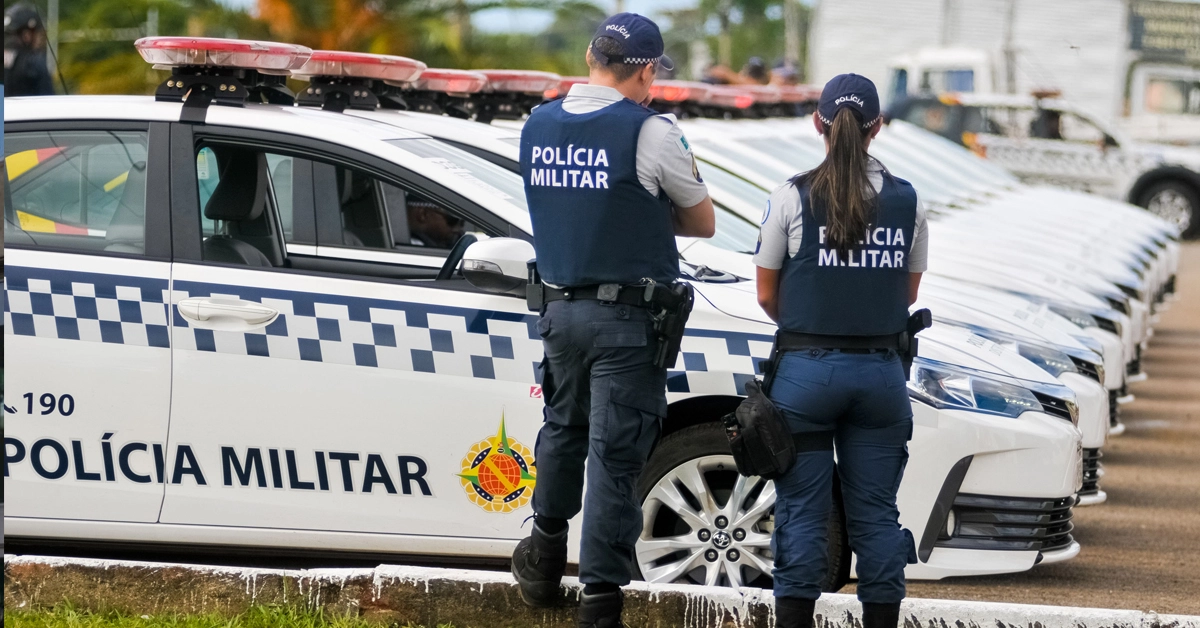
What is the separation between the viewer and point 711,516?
4020mm

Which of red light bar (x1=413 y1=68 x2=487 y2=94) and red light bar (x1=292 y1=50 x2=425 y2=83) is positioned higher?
red light bar (x1=292 y1=50 x2=425 y2=83)

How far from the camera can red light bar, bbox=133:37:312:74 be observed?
4219 millimetres

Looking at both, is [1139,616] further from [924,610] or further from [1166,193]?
[1166,193]

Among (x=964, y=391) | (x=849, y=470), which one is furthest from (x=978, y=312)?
(x=849, y=470)

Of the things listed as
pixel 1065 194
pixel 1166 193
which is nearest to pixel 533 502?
pixel 1065 194

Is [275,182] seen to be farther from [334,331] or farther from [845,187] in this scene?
[845,187]

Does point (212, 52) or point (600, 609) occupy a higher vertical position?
point (212, 52)

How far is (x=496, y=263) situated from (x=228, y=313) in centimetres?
84

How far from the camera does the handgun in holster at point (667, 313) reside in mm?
3449

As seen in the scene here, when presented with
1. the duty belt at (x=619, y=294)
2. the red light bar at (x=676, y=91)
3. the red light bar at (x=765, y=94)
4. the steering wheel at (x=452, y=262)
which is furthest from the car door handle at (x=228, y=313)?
the red light bar at (x=765, y=94)

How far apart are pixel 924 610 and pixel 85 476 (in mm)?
2363

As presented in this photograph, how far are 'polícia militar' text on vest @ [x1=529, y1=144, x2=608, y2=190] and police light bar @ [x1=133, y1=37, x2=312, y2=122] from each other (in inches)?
46.4

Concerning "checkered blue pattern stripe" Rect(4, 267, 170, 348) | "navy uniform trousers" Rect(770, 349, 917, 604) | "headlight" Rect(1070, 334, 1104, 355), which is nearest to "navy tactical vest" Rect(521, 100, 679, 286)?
"navy uniform trousers" Rect(770, 349, 917, 604)

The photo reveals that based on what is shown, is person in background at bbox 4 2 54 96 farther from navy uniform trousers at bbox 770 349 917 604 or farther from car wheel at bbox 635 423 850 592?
navy uniform trousers at bbox 770 349 917 604
